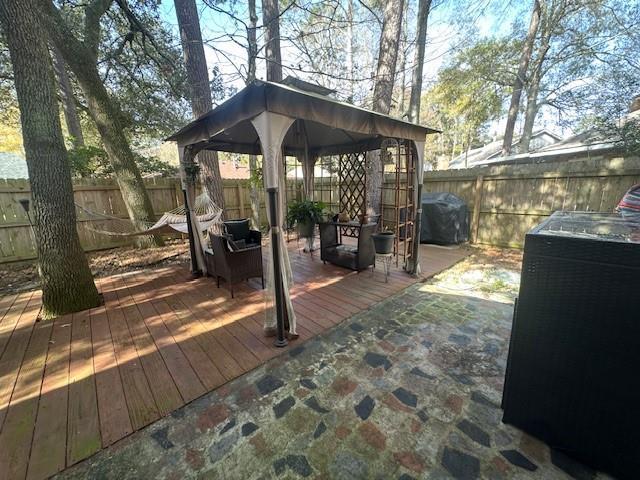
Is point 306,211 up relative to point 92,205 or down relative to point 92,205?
down

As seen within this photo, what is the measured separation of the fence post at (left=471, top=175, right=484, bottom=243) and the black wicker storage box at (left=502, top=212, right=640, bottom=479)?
416cm

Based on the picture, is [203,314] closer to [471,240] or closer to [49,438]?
[49,438]

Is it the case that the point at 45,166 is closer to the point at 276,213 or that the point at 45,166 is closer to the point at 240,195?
the point at 276,213

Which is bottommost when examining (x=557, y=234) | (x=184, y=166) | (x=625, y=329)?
(x=625, y=329)

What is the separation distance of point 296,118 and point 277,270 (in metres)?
1.26

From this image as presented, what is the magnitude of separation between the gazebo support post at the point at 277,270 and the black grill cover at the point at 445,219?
4094mm

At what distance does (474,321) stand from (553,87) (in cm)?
1205

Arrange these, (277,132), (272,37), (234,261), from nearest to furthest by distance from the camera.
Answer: (277,132) < (234,261) < (272,37)

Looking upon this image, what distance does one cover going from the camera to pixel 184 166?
355 cm

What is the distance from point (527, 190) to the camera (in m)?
4.63

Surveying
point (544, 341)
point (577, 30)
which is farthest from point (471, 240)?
point (577, 30)

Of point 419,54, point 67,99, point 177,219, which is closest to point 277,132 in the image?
point 177,219

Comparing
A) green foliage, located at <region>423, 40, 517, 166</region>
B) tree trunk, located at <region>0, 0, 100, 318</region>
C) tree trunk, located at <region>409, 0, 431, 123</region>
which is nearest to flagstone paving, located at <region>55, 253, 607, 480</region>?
tree trunk, located at <region>0, 0, 100, 318</region>

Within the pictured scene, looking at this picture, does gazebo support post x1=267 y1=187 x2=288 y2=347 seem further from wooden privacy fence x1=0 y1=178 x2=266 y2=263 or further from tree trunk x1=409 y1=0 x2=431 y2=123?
tree trunk x1=409 y1=0 x2=431 y2=123
